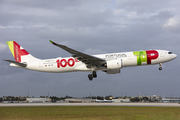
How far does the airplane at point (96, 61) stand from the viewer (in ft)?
133

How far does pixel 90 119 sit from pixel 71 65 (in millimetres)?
20607

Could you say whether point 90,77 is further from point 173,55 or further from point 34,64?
point 173,55

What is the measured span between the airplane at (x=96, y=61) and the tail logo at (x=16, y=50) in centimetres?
257

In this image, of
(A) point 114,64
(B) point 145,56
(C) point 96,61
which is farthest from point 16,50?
(B) point 145,56

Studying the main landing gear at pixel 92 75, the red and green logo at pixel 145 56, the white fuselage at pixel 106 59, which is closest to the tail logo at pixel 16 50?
the white fuselage at pixel 106 59

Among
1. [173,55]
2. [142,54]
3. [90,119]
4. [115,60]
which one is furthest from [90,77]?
[90,119]

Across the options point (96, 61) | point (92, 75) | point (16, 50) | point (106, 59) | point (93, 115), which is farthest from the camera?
point (16, 50)

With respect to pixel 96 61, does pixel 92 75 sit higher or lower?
lower

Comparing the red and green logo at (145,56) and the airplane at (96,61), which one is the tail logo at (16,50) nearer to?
the airplane at (96,61)

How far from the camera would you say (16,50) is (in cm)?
4925

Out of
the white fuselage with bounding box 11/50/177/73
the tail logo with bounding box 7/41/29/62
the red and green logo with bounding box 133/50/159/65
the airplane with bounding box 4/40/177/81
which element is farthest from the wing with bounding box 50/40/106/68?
the tail logo with bounding box 7/41/29/62

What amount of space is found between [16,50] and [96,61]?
20.2 m

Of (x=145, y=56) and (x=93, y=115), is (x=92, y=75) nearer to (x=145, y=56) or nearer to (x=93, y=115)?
(x=145, y=56)

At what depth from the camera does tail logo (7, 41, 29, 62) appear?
4863 centimetres
